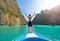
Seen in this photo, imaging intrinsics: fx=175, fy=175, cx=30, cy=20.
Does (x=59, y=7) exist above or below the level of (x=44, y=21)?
above

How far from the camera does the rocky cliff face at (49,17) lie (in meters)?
118

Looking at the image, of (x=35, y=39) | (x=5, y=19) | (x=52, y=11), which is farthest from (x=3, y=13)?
(x=52, y=11)

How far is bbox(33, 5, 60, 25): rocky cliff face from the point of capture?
118 m

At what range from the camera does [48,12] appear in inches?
5044

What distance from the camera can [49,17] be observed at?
12438 cm

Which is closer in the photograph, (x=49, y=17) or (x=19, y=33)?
(x=19, y=33)

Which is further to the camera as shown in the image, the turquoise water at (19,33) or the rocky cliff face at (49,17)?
the rocky cliff face at (49,17)

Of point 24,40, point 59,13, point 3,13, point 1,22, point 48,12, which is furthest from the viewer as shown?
point 48,12

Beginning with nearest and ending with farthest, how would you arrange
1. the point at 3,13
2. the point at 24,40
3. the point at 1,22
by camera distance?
1. the point at 24,40
2. the point at 1,22
3. the point at 3,13

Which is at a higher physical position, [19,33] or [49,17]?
[49,17]

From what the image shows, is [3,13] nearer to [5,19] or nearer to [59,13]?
[5,19]

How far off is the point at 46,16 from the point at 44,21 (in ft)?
20.4

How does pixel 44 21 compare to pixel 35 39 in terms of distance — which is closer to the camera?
pixel 35 39

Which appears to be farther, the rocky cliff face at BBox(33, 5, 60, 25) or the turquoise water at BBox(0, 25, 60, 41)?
the rocky cliff face at BBox(33, 5, 60, 25)
